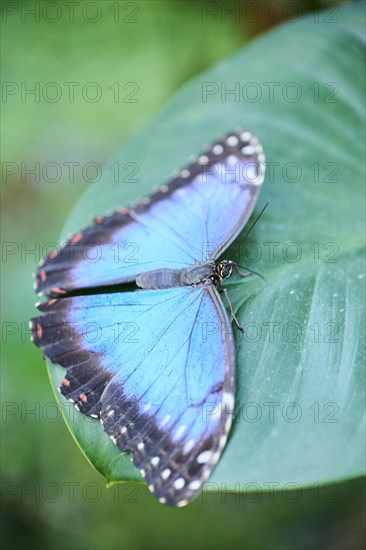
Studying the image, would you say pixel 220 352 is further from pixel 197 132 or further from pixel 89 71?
pixel 89 71

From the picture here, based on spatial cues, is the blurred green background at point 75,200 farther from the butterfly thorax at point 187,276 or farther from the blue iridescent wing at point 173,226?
the butterfly thorax at point 187,276

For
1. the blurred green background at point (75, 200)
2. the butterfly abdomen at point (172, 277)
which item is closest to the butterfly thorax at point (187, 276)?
the butterfly abdomen at point (172, 277)

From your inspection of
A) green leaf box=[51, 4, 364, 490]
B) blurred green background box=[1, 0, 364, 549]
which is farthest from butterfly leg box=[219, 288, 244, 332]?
blurred green background box=[1, 0, 364, 549]

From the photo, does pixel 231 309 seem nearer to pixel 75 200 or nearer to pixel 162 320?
pixel 162 320

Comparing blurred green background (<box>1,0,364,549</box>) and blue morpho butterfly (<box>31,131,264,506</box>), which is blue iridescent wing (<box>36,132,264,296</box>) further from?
blurred green background (<box>1,0,364,549</box>)

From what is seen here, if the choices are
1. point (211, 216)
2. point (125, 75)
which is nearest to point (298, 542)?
point (211, 216)

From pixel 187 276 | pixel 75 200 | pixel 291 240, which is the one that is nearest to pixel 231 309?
pixel 187 276
